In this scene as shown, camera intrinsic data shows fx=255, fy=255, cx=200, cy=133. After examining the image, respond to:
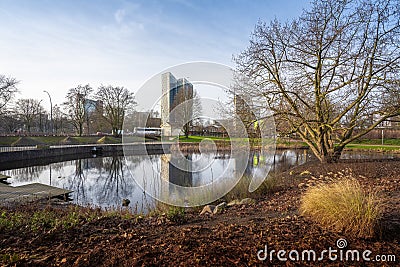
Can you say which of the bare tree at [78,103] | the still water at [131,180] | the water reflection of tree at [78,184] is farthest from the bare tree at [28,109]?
the water reflection of tree at [78,184]

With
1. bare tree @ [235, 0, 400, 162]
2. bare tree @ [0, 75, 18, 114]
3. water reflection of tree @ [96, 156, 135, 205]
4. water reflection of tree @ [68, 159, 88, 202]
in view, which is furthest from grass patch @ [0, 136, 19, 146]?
bare tree @ [235, 0, 400, 162]

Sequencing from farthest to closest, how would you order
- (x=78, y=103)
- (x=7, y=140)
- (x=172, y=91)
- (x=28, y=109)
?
(x=28, y=109)
(x=78, y=103)
(x=7, y=140)
(x=172, y=91)

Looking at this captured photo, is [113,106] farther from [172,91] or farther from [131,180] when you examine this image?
[172,91]

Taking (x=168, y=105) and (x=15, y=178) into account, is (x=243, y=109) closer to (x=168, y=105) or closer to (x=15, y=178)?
(x=168, y=105)

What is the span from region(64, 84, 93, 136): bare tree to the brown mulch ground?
126 feet

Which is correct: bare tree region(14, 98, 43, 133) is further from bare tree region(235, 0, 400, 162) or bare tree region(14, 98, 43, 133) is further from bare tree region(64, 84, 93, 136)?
bare tree region(235, 0, 400, 162)

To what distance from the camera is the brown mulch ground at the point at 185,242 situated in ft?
8.60

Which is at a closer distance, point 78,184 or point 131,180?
point 78,184

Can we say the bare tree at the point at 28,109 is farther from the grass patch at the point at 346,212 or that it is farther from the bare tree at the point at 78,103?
the grass patch at the point at 346,212

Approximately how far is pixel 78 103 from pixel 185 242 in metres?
40.0

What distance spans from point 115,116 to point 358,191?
3770 centimetres

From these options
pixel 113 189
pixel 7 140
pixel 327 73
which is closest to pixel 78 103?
pixel 7 140

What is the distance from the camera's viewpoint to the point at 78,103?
126ft

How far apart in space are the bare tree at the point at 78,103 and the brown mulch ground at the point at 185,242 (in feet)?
126
